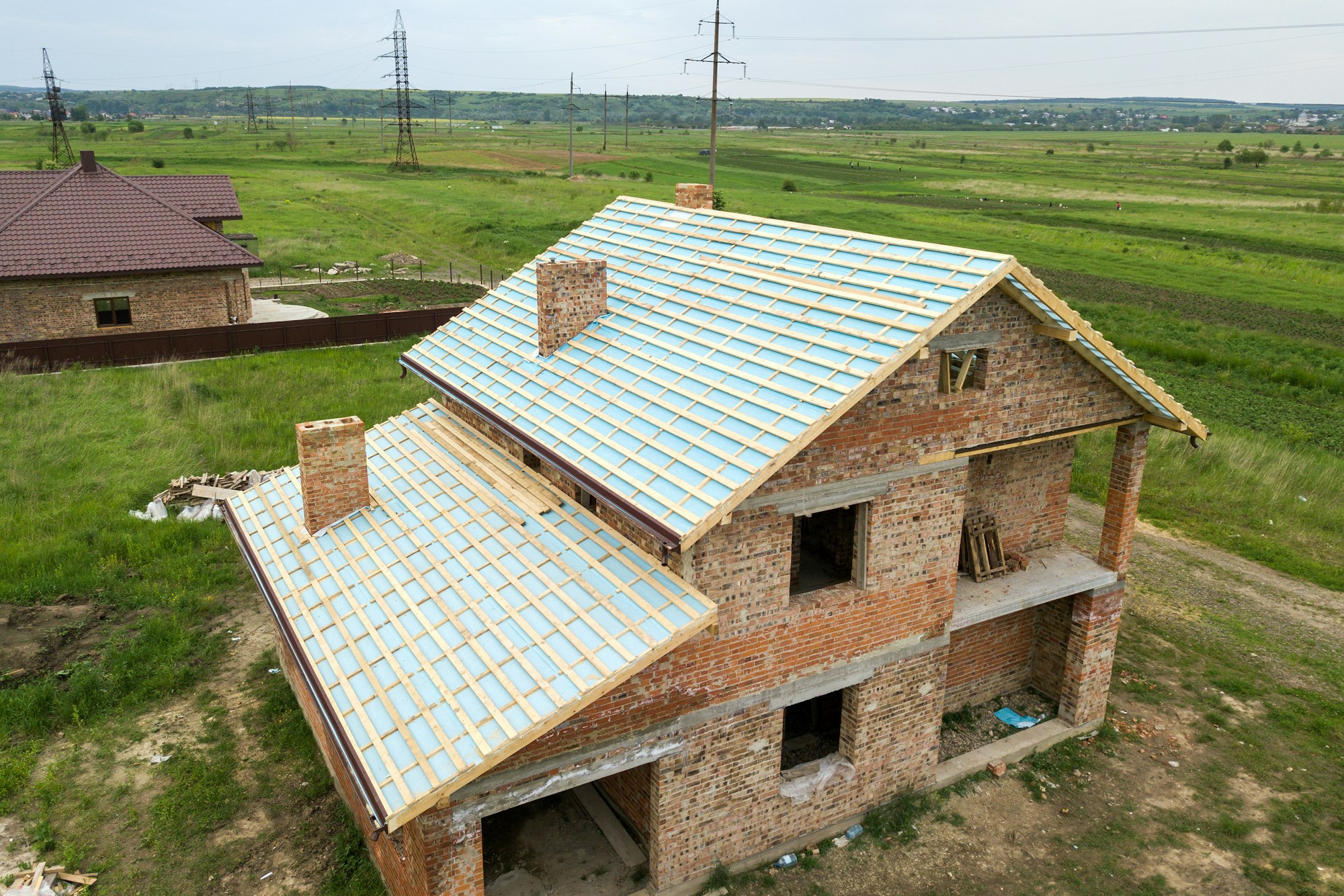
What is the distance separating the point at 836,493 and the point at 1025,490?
4765 mm

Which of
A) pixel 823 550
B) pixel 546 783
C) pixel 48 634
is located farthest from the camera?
pixel 48 634

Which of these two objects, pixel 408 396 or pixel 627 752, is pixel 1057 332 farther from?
pixel 408 396

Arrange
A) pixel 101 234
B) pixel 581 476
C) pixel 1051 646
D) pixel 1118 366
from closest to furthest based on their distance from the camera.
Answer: pixel 581 476, pixel 1118 366, pixel 1051 646, pixel 101 234

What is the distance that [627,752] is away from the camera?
915 cm

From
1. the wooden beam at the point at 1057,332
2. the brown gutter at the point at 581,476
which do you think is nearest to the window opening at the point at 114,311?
the brown gutter at the point at 581,476


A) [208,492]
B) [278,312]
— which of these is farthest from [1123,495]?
[278,312]

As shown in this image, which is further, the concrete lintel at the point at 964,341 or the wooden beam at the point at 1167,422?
the wooden beam at the point at 1167,422

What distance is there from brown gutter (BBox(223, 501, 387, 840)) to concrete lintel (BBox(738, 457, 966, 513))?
4262 mm

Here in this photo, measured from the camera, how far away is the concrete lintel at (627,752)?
27.5 ft

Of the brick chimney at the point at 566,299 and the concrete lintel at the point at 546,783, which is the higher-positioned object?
the brick chimney at the point at 566,299

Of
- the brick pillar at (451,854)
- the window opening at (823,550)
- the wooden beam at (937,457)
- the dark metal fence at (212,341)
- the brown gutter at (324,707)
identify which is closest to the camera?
the brown gutter at (324,707)

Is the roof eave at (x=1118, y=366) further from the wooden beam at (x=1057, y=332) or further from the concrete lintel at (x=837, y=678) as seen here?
the concrete lintel at (x=837, y=678)

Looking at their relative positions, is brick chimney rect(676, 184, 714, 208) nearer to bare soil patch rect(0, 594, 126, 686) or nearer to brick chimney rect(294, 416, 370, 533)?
brick chimney rect(294, 416, 370, 533)

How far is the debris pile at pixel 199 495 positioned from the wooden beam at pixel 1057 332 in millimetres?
14532
